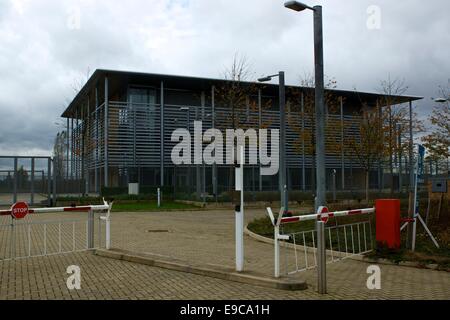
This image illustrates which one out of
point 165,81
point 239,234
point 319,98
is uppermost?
point 165,81

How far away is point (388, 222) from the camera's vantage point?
1098cm

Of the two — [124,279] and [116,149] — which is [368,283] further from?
[116,149]

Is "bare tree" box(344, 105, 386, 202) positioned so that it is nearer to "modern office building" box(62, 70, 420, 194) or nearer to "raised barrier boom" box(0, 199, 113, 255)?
"modern office building" box(62, 70, 420, 194)

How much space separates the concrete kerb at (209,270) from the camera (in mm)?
7383

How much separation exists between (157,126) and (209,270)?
35.9 m

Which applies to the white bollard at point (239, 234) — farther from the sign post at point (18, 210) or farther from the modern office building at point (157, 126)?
the modern office building at point (157, 126)

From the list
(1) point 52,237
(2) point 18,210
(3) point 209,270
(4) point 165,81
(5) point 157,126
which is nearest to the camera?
(3) point 209,270

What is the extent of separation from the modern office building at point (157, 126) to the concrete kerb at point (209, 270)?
25.3 m

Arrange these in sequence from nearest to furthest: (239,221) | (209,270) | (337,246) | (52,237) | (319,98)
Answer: (239,221) < (209,270) < (337,246) < (319,98) < (52,237)

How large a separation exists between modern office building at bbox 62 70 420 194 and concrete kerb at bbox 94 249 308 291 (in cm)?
2527

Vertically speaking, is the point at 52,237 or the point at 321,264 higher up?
the point at 321,264

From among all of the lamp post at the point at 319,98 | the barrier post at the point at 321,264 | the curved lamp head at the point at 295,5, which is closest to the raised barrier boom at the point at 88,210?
the barrier post at the point at 321,264

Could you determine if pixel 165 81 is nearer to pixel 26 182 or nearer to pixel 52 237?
pixel 26 182

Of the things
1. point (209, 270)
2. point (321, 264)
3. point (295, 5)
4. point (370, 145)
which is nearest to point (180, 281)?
point (209, 270)
